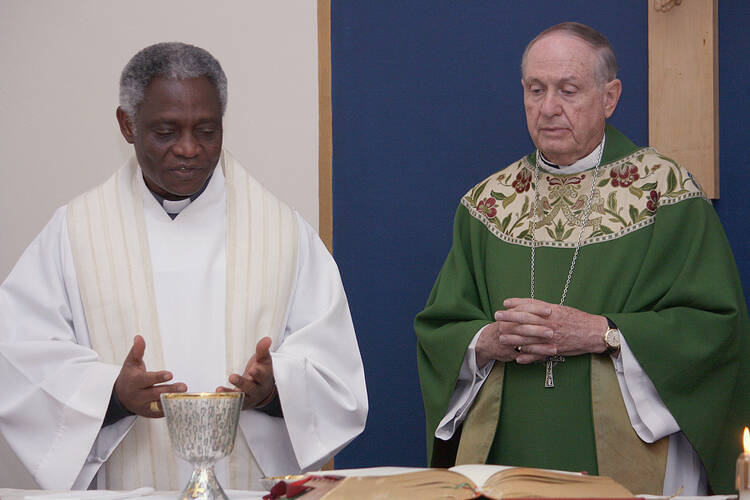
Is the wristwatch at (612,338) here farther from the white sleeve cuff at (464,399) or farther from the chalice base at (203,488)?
the chalice base at (203,488)

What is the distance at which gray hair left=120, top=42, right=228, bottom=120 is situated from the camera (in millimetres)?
3117

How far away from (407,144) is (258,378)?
2.18 metres

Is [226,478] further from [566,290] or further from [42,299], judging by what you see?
[566,290]

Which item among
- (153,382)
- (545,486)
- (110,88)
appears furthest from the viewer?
(110,88)

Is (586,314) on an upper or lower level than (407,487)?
upper

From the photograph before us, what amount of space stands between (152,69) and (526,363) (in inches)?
62.7

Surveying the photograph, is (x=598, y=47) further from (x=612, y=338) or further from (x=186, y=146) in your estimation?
(x=186, y=146)

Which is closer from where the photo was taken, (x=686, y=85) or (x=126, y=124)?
(x=126, y=124)

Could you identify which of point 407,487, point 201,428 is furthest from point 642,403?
point 201,428

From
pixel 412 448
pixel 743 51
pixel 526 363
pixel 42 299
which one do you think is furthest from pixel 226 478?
pixel 743 51

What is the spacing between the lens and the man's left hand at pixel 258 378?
8.97 feet

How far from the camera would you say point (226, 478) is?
119 inches

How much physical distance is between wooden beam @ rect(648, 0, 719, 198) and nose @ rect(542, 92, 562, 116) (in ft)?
3.23

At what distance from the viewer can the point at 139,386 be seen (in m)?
2.70
